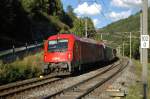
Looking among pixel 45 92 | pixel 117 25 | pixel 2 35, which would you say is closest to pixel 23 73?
pixel 45 92

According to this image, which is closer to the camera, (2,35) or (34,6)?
(2,35)

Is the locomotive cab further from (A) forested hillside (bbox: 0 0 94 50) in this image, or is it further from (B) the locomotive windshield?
(A) forested hillside (bbox: 0 0 94 50)

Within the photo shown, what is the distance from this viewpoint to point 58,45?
98.1ft

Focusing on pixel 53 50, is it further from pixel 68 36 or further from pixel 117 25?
pixel 117 25

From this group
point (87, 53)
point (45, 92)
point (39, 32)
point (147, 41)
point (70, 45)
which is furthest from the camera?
point (39, 32)

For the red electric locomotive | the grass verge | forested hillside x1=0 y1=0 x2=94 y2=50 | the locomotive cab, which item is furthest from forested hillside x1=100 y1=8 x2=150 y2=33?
the grass verge

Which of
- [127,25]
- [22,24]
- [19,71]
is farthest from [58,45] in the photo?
[127,25]

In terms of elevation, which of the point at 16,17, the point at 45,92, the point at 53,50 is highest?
the point at 16,17

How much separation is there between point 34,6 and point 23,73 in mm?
71292

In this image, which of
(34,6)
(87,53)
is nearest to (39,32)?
(34,6)

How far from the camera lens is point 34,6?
319ft

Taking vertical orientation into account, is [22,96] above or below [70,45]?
below

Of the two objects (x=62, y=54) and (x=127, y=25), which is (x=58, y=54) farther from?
(x=127, y=25)

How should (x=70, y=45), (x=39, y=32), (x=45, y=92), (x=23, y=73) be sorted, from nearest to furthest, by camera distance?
(x=45, y=92) < (x=23, y=73) < (x=70, y=45) < (x=39, y=32)
